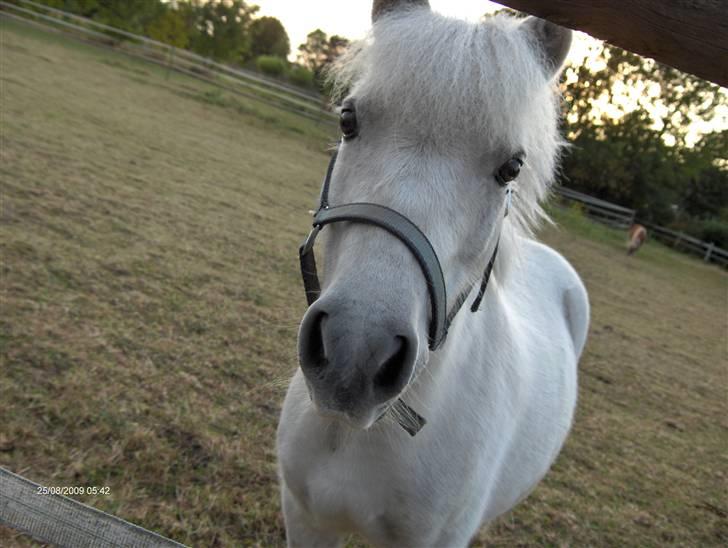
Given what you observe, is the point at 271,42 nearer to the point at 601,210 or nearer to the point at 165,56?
the point at 165,56

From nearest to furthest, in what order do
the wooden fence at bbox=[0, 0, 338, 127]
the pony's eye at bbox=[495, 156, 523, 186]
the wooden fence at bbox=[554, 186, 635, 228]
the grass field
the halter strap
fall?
1. the halter strap
2. the pony's eye at bbox=[495, 156, 523, 186]
3. the grass field
4. the wooden fence at bbox=[0, 0, 338, 127]
5. the wooden fence at bbox=[554, 186, 635, 228]

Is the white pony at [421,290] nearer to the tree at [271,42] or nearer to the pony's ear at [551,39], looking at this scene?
the pony's ear at [551,39]

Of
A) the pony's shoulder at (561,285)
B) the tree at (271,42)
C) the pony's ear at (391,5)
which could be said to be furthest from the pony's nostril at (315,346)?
the tree at (271,42)

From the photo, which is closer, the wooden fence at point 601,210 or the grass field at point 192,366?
the grass field at point 192,366

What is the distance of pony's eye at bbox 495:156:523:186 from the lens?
1.45m

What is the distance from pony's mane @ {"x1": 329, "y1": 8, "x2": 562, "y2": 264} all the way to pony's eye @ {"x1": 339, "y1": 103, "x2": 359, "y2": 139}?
2.0 inches

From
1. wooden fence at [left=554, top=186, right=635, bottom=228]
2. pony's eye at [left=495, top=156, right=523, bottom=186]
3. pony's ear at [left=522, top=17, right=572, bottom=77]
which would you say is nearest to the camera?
pony's eye at [left=495, top=156, right=523, bottom=186]

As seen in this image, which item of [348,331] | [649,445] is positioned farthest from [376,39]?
[649,445]

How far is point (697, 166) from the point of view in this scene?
2875 cm

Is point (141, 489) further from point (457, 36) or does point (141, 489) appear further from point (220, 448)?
point (457, 36)

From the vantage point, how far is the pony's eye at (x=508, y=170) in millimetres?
1453

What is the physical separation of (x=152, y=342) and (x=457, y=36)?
9.67ft

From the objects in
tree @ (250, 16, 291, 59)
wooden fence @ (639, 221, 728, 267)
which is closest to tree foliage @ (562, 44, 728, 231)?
wooden fence @ (639, 221, 728, 267)

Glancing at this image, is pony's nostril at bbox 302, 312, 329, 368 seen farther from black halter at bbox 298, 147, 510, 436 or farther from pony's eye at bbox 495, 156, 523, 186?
pony's eye at bbox 495, 156, 523, 186
